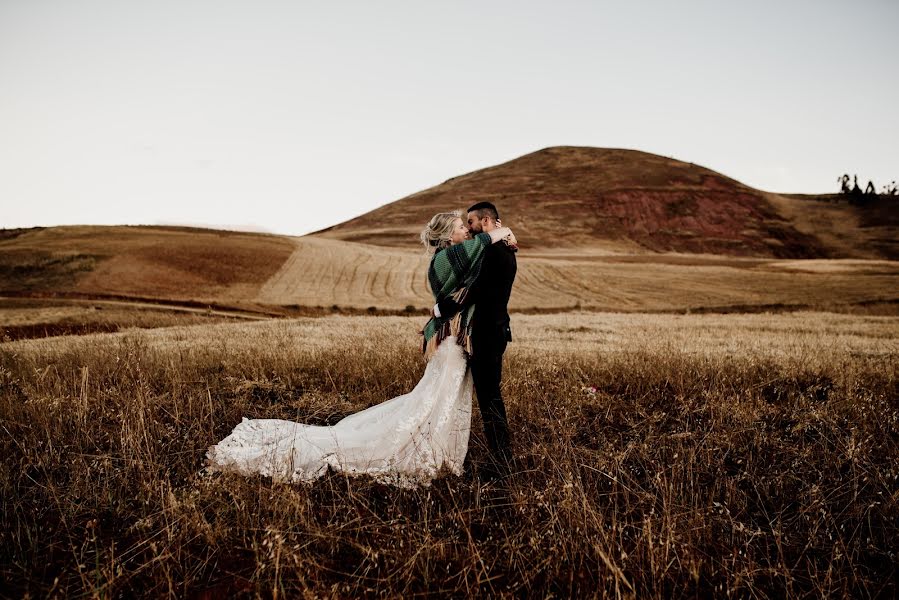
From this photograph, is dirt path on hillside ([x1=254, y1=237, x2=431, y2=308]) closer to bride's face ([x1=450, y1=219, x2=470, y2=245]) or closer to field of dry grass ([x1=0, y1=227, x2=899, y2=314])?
Result: field of dry grass ([x1=0, y1=227, x2=899, y2=314])

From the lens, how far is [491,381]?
4.63 meters

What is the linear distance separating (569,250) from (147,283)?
42467 millimetres

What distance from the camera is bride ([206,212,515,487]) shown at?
432 centimetres

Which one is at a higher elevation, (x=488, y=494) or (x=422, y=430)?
(x=422, y=430)

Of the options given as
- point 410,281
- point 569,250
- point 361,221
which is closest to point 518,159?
point 361,221

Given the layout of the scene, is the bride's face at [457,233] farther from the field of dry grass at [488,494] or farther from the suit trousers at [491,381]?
the field of dry grass at [488,494]

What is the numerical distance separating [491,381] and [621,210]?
73741 mm

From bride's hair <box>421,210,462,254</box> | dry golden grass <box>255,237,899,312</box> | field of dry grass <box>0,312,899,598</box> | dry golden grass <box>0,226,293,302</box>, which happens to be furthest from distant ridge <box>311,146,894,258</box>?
bride's hair <box>421,210,462,254</box>

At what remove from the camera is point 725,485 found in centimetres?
391

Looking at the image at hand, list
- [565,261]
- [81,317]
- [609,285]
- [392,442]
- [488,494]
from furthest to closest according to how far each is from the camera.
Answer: [565,261] → [609,285] → [81,317] → [392,442] → [488,494]

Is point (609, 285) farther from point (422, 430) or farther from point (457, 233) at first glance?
point (422, 430)

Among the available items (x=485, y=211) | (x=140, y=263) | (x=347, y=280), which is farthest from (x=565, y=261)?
(x=485, y=211)

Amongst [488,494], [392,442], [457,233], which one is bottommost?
[488,494]

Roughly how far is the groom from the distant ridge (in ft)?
186
